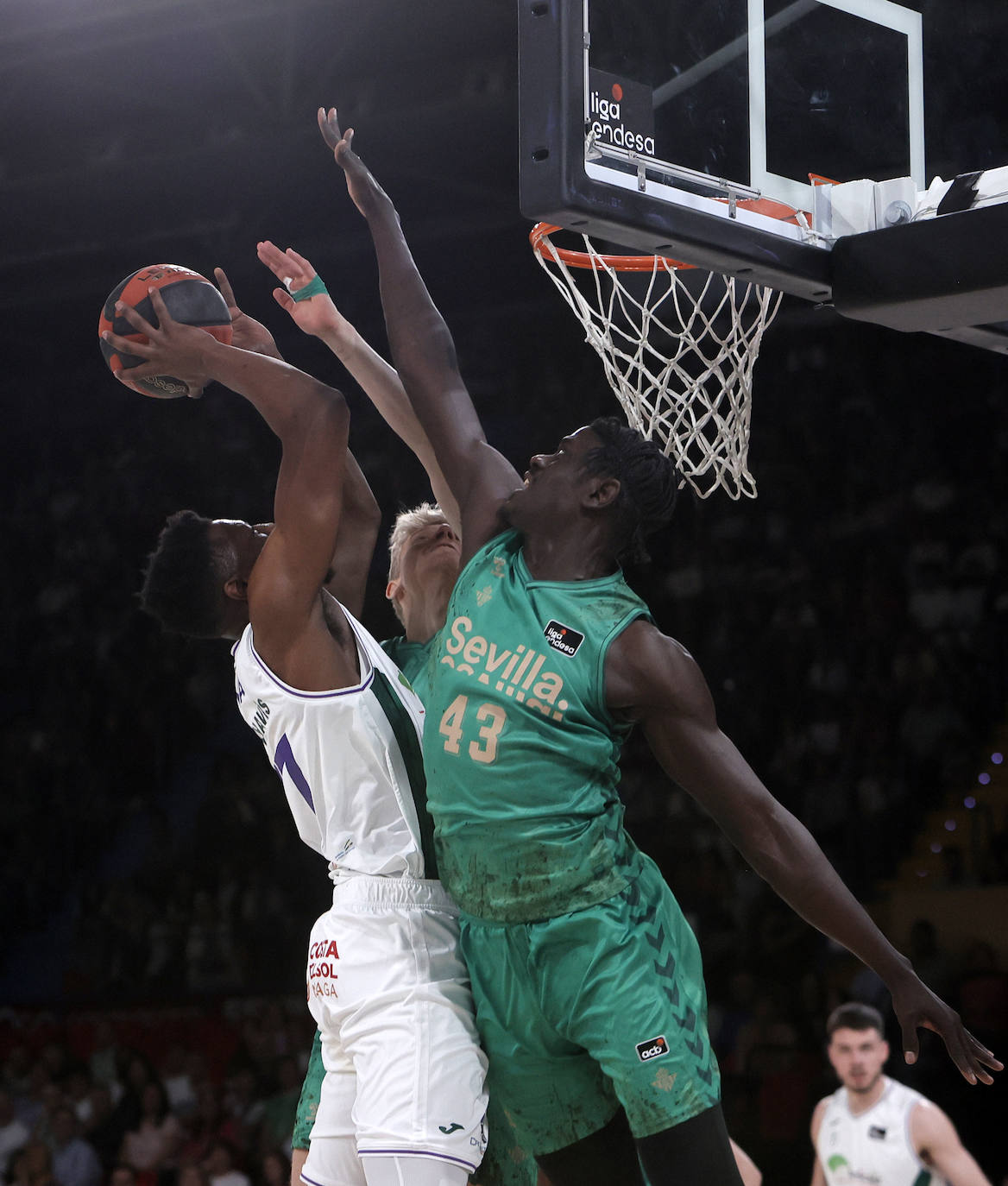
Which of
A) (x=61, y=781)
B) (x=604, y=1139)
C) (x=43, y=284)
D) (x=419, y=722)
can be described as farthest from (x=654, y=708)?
(x=43, y=284)

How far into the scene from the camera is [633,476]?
286 centimetres

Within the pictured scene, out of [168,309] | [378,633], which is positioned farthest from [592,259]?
[378,633]

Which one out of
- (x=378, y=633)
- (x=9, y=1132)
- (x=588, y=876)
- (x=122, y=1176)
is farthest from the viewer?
(x=378, y=633)

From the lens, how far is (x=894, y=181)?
10.6 ft

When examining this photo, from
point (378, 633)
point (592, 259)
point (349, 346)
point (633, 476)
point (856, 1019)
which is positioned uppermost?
point (592, 259)

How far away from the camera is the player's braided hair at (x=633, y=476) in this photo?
285 cm

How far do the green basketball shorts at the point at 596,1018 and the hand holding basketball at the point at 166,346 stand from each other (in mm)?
1338

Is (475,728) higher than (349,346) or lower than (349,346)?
lower

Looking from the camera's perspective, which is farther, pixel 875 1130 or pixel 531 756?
pixel 875 1130

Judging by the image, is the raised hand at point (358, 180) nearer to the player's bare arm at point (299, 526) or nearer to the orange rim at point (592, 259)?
the player's bare arm at point (299, 526)

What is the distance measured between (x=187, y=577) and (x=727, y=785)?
1246 mm

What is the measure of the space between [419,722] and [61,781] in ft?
25.6

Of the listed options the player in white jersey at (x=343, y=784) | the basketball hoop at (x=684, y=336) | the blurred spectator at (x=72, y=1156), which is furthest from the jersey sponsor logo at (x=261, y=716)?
the blurred spectator at (x=72, y=1156)

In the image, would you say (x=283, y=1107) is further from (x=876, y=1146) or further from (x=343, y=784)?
(x=343, y=784)
